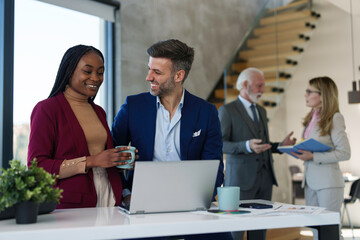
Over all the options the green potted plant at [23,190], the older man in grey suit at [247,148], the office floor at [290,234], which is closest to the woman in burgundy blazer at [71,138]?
the green potted plant at [23,190]

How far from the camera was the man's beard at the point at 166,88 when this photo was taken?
2529 mm

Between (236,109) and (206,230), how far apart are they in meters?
2.64

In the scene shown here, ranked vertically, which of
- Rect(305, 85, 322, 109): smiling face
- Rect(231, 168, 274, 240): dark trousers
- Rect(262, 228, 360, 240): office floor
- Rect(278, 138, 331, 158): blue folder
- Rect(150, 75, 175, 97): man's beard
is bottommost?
Rect(262, 228, 360, 240): office floor

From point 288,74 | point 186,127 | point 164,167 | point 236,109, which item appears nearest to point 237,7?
point 288,74

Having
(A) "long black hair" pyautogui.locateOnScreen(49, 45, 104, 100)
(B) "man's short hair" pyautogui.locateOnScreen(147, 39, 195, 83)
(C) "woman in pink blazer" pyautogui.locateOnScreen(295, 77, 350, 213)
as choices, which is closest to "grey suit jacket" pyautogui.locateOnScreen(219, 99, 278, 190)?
(C) "woman in pink blazer" pyautogui.locateOnScreen(295, 77, 350, 213)

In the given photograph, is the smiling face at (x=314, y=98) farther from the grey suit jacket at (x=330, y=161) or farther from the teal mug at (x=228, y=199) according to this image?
the teal mug at (x=228, y=199)

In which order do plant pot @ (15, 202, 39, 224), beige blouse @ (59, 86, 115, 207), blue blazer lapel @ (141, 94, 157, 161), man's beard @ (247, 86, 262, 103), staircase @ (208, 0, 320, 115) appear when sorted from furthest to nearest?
1. staircase @ (208, 0, 320, 115)
2. man's beard @ (247, 86, 262, 103)
3. blue blazer lapel @ (141, 94, 157, 161)
4. beige blouse @ (59, 86, 115, 207)
5. plant pot @ (15, 202, 39, 224)

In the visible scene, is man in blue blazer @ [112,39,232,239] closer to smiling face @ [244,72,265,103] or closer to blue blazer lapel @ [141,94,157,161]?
blue blazer lapel @ [141,94,157,161]

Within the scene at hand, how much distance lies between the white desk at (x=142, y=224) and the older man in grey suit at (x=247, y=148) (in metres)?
2.10

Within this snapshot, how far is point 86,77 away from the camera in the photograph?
2.28m

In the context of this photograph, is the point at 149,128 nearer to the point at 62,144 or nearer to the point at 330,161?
the point at 62,144

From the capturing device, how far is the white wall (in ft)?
25.5

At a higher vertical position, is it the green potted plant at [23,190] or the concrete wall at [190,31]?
the concrete wall at [190,31]

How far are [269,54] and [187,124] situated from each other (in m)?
4.61
